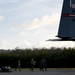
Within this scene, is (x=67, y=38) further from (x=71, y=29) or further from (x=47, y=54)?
(x=47, y=54)

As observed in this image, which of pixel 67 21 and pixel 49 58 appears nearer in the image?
pixel 67 21

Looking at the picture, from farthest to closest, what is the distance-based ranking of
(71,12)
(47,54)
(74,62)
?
(47,54)
(74,62)
(71,12)

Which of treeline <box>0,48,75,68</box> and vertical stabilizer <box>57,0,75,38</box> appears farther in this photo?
treeline <box>0,48,75,68</box>

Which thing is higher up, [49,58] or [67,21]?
[67,21]

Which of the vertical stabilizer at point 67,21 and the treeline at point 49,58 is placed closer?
the vertical stabilizer at point 67,21

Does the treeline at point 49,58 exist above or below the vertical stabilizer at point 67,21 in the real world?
below

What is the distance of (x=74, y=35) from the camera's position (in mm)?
42875

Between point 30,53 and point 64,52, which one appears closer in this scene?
point 64,52

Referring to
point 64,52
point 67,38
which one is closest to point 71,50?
point 64,52

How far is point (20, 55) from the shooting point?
76.9 meters

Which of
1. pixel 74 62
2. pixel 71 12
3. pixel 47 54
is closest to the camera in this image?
pixel 71 12

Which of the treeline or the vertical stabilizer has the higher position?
the vertical stabilizer

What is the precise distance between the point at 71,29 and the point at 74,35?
830 millimetres

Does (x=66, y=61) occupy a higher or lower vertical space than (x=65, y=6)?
lower
